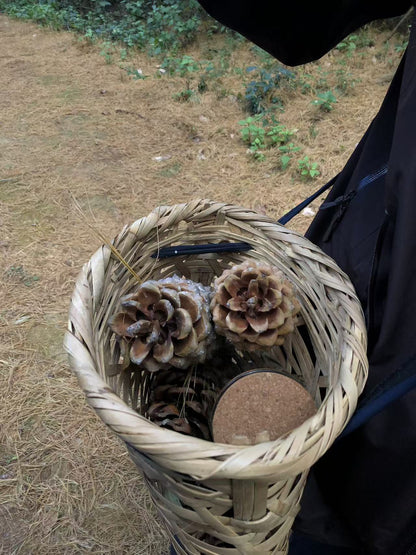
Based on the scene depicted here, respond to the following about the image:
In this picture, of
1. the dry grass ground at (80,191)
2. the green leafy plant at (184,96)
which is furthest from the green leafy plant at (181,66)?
the green leafy plant at (184,96)

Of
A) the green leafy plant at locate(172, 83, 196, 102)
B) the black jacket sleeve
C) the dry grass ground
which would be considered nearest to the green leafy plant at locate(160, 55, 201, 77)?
the dry grass ground

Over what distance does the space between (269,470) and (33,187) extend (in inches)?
79.6

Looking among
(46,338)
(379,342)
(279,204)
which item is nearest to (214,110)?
(279,204)

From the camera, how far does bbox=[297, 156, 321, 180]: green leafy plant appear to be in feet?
7.23

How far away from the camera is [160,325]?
85 centimetres

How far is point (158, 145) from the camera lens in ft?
8.39

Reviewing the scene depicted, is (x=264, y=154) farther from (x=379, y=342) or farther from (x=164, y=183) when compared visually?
(x=379, y=342)

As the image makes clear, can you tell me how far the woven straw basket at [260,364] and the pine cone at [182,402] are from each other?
53 mm

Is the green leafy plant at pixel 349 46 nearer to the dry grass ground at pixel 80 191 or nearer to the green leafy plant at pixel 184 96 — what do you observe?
the dry grass ground at pixel 80 191

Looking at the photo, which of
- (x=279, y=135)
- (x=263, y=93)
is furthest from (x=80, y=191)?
(x=263, y=93)

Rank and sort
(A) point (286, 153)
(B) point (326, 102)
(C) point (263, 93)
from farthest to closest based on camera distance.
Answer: (C) point (263, 93) < (B) point (326, 102) < (A) point (286, 153)

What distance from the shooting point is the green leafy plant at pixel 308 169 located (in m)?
2.21

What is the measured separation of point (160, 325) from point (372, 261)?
1.32 feet

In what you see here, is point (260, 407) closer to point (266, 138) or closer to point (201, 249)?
point (201, 249)
